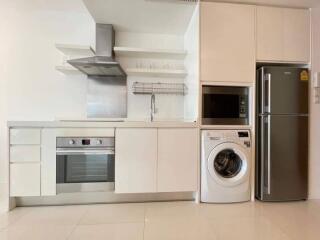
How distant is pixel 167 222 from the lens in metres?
1.77

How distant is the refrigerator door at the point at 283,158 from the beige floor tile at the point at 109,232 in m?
1.46

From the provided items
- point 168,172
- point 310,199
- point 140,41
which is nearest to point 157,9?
point 140,41

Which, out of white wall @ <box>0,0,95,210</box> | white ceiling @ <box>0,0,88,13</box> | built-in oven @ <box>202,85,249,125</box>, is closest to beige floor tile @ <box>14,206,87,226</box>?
white wall @ <box>0,0,95,210</box>

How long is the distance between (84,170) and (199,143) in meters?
1.25

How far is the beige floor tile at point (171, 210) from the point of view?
1.90 m

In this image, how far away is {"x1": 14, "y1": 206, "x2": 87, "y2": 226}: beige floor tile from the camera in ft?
5.79

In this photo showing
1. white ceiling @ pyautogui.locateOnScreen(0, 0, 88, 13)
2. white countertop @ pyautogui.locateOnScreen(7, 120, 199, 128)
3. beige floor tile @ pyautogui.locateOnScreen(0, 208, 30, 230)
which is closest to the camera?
beige floor tile @ pyautogui.locateOnScreen(0, 208, 30, 230)

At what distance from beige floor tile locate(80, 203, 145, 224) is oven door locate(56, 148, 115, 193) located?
0.64ft

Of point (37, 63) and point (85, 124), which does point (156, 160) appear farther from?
point (37, 63)

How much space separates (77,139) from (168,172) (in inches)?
39.8

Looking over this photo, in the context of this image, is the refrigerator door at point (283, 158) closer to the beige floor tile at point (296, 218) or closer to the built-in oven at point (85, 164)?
the beige floor tile at point (296, 218)

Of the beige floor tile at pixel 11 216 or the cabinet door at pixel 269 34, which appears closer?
the beige floor tile at pixel 11 216

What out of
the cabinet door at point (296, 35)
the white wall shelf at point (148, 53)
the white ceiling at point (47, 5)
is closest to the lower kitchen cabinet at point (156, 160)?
the white wall shelf at point (148, 53)

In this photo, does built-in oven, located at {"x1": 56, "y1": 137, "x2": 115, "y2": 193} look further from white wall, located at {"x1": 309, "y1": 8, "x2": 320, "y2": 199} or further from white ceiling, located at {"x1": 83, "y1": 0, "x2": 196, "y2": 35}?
white wall, located at {"x1": 309, "y1": 8, "x2": 320, "y2": 199}
